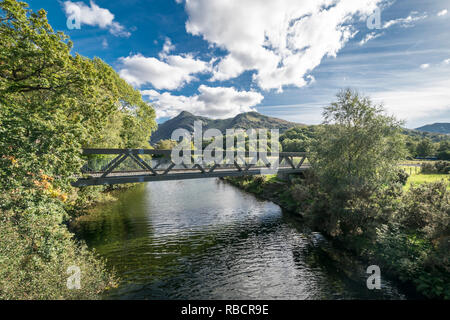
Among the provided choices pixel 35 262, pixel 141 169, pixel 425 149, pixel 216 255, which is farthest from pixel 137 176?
pixel 425 149

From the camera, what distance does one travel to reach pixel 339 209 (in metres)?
17.4

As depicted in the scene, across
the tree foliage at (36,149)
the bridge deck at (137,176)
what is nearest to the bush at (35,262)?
the tree foliage at (36,149)

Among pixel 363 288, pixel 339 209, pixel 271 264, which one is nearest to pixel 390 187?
pixel 339 209

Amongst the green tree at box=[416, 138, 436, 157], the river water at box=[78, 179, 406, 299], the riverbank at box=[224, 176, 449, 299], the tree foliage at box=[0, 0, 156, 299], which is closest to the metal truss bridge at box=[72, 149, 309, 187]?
the tree foliage at box=[0, 0, 156, 299]

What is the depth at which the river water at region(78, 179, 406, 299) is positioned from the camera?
39.4 ft

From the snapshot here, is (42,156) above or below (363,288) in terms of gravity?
above

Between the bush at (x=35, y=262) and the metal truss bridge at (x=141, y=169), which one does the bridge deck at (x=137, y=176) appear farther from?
the bush at (x=35, y=262)

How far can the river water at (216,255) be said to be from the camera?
1201 cm

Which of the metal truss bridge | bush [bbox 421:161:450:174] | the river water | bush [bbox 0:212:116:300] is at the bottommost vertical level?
the river water

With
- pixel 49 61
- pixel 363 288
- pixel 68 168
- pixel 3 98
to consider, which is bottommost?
pixel 363 288

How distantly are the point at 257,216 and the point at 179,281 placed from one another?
1501 centimetres

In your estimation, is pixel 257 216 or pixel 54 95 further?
pixel 257 216

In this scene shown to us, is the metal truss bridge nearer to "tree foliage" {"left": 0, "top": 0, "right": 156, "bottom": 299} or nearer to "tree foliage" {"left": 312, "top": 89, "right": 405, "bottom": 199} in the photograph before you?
"tree foliage" {"left": 0, "top": 0, "right": 156, "bottom": 299}

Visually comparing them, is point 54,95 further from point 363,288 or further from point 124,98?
point 124,98
